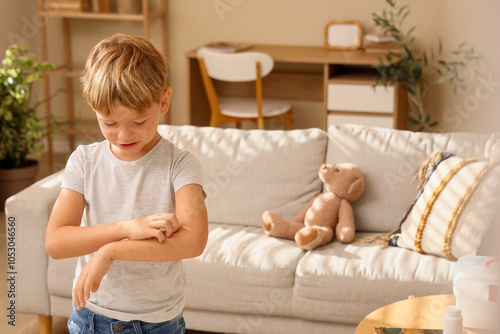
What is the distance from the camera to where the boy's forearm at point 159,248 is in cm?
104

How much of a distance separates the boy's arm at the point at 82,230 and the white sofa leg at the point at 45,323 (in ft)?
4.67

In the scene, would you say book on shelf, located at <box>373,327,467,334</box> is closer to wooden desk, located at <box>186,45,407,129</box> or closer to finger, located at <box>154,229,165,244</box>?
finger, located at <box>154,229,165,244</box>

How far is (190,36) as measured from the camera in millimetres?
4719

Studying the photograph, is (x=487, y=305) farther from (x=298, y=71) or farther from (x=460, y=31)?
(x=298, y=71)

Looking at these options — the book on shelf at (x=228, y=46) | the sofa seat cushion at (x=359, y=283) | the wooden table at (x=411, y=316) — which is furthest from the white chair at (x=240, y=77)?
the wooden table at (x=411, y=316)

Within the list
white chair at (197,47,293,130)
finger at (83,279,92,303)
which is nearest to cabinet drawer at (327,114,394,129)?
white chair at (197,47,293,130)

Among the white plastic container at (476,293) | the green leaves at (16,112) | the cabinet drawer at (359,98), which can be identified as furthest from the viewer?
the cabinet drawer at (359,98)

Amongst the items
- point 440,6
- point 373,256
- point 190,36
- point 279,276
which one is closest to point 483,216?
point 373,256

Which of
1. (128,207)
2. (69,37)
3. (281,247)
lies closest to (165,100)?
(128,207)

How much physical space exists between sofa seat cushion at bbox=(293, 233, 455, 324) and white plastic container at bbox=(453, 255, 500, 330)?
1.75 feet

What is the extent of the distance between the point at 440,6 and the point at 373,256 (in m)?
2.49

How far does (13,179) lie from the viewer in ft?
12.2

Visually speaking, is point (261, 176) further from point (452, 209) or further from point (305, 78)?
point (305, 78)

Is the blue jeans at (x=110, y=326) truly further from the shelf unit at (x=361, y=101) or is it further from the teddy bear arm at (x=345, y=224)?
the shelf unit at (x=361, y=101)
